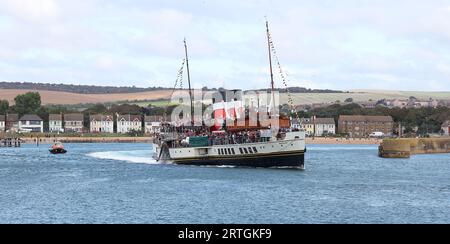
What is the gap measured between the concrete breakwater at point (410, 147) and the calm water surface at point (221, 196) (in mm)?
43512

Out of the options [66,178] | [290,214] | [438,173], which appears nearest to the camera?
[290,214]

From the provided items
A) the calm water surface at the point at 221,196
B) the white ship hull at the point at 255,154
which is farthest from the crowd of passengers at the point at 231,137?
the calm water surface at the point at 221,196

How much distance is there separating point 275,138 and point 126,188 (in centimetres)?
2256

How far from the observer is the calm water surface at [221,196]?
174ft

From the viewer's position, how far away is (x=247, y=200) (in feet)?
200

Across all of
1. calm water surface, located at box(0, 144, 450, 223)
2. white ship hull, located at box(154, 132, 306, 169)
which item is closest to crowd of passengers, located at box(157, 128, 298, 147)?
white ship hull, located at box(154, 132, 306, 169)

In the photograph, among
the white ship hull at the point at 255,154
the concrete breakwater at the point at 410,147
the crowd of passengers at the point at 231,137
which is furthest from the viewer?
the concrete breakwater at the point at 410,147

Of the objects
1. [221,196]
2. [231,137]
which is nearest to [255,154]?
[231,137]

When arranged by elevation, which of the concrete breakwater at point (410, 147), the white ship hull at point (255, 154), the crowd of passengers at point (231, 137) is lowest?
the concrete breakwater at point (410, 147)

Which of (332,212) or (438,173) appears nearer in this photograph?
(332,212)

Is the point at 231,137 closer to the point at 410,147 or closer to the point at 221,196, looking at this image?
the point at 221,196

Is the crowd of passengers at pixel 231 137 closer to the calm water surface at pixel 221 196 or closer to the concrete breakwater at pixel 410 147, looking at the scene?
the calm water surface at pixel 221 196
